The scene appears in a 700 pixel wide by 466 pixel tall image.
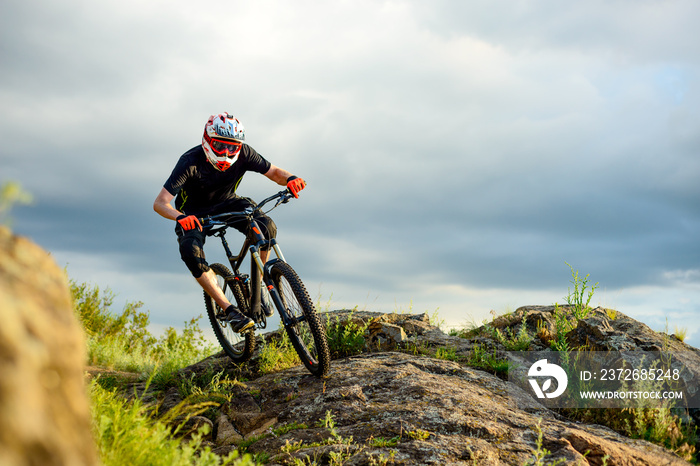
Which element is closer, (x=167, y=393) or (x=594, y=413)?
(x=594, y=413)

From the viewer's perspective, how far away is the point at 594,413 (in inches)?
223

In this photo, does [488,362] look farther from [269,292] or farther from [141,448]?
[141,448]

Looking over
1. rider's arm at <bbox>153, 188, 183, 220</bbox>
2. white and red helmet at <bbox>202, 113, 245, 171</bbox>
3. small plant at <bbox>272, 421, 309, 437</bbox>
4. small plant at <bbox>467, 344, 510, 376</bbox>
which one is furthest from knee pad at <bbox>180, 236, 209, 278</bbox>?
small plant at <bbox>467, 344, 510, 376</bbox>

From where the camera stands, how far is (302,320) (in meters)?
5.94

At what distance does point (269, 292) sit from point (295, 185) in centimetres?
144

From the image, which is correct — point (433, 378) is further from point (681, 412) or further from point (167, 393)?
point (167, 393)

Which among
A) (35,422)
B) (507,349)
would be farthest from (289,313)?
(35,422)

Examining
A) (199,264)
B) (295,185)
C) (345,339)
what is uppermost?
(295,185)

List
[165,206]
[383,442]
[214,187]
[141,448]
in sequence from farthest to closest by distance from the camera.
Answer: [214,187]
[165,206]
[383,442]
[141,448]

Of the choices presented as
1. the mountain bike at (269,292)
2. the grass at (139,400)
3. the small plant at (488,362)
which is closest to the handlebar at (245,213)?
the mountain bike at (269,292)

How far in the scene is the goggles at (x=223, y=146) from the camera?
6.72 meters

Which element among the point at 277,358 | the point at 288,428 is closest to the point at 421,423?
the point at 288,428

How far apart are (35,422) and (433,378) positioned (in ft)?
15.6

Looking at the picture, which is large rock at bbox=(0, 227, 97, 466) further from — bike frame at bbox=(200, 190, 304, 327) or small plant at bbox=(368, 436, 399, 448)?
bike frame at bbox=(200, 190, 304, 327)
